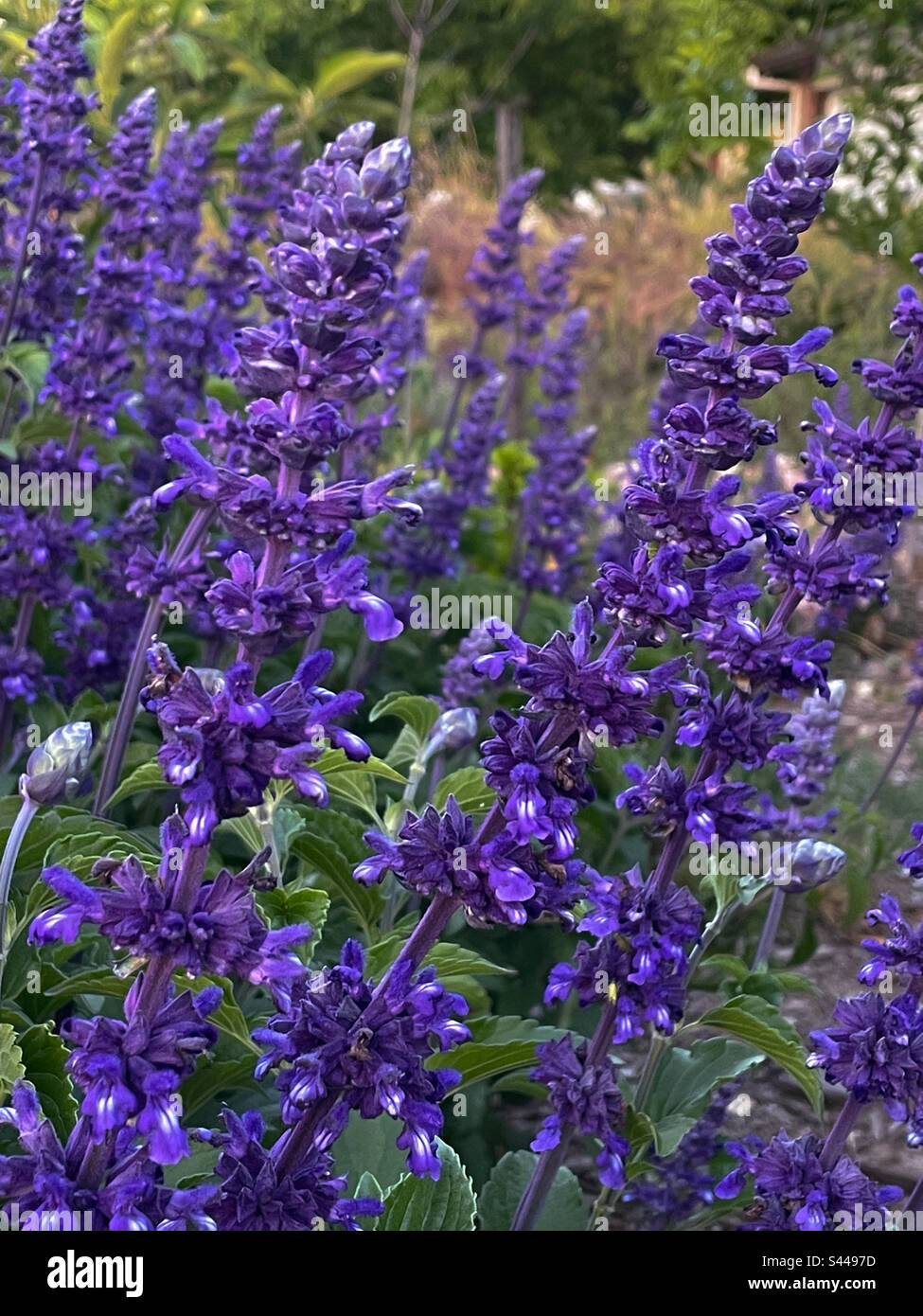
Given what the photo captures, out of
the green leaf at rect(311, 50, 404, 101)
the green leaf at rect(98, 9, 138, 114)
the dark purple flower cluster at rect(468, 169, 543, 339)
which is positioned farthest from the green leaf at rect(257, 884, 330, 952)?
the green leaf at rect(311, 50, 404, 101)

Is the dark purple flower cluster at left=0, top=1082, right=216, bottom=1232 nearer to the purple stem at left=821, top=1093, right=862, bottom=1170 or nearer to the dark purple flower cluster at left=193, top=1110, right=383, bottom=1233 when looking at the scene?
the dark purple flower cluster at left=193, top=1110, right=383, bottom=1233

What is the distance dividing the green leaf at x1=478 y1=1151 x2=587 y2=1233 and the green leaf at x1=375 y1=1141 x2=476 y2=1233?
1.35 ft

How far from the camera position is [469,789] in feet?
9.71

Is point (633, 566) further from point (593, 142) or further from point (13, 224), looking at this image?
point (593, 142)

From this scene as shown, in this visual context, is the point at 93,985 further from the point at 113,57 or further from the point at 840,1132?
the point at 113,57

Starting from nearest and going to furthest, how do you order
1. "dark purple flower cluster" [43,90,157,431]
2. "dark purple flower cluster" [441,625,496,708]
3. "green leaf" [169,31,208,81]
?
"dark purple flower cluster" [441,625,496,708] < "dark purple flower cluster" [43,90,157,431] < "green leaf" [169,31,208,81]

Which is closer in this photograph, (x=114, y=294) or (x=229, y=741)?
(x=229, y=741)

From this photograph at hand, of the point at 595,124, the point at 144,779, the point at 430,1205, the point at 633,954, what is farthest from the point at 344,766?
the point at 595,124

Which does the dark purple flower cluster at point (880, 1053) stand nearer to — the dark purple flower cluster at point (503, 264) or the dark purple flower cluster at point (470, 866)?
the dark purple flower cluster at point (470, 866)

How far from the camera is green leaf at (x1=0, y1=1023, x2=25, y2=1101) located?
2062 mm

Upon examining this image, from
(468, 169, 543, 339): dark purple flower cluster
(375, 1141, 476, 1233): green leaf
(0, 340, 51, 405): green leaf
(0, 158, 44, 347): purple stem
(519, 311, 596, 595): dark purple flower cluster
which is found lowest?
(375, 1141, 476, 1233): green leaf

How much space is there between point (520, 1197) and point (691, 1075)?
59 centimetres

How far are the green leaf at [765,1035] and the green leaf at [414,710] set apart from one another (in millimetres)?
982
